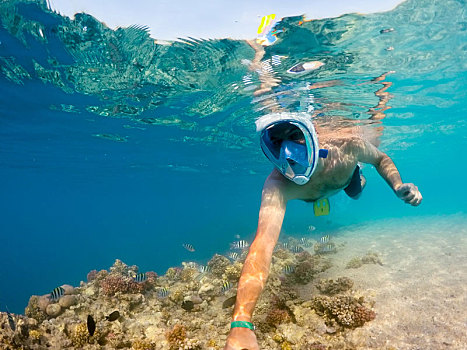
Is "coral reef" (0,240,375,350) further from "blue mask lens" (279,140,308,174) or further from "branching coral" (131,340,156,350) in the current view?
"blue mask lens" (279,140,308,174)

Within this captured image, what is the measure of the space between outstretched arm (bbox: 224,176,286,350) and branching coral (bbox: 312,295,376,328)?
2518mm

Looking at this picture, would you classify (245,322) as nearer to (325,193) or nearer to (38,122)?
(325,193)

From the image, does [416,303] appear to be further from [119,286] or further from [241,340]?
[119,286]

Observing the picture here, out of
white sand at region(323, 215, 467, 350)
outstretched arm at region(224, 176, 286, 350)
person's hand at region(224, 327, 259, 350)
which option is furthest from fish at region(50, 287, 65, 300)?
white sand at region(323, 215, 467, 350)

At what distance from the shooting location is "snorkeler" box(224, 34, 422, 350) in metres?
2.70

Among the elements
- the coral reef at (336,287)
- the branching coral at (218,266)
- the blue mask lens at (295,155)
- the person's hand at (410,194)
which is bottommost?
the coral reef at (336,287)

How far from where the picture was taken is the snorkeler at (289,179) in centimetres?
270

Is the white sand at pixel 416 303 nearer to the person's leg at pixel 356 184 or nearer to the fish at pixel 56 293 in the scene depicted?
the person's leg at pixel 356 184

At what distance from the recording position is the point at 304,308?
5305 millimetres

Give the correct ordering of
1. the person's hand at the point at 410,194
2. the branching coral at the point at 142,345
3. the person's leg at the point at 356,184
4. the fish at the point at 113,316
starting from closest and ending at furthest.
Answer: the person's hand at the point at 410,194, the branching coral at the point at 142,345, the fish at the point at 113,316, the person's leg at the point at 356,184

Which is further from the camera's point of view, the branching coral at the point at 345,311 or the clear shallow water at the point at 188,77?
the clear shallow water at the point at 188,77

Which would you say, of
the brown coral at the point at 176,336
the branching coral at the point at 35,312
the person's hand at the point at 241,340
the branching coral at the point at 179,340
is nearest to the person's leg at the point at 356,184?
the person's hand at the point at 241,340

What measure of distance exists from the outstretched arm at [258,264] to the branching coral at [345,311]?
2518 millimetres

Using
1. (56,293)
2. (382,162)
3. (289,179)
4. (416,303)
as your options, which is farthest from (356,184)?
(56,293)
